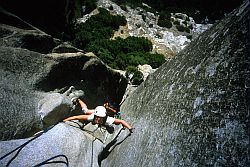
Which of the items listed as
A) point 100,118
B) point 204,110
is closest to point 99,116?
point 100,118

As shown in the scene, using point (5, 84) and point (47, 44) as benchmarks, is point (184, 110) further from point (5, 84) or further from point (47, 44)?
point (47, 44)

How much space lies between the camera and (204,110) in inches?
170

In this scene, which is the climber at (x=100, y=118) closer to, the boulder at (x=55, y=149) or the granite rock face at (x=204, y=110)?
the boulder at (x=55, y=149)

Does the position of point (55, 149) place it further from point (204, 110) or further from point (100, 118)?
point (204, 110)

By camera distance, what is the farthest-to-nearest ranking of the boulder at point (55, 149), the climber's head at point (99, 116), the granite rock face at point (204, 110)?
the climber's head at point (99, 116)
the boulder at point (55, 149)
the granite rock face at point (204, 110)

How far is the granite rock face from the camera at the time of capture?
11.8 ft

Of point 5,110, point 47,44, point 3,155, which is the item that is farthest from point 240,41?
Result: point 47,44

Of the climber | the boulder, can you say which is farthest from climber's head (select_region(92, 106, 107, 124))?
the boulder

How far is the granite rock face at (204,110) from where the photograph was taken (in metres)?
Result: 3.61

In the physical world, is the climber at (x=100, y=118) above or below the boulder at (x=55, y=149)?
below

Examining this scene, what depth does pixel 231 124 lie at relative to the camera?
363 centimetres

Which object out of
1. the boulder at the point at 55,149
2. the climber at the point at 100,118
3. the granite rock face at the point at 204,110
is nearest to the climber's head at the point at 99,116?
the climber at the point at 100,118

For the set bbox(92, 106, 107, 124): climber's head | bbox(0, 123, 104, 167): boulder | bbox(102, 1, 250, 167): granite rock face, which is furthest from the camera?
bbox(92, 106, 107, 124): climber's head

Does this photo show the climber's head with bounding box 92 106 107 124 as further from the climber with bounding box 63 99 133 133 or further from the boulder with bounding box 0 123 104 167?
the boulder with bounding box 0 123 104 167
